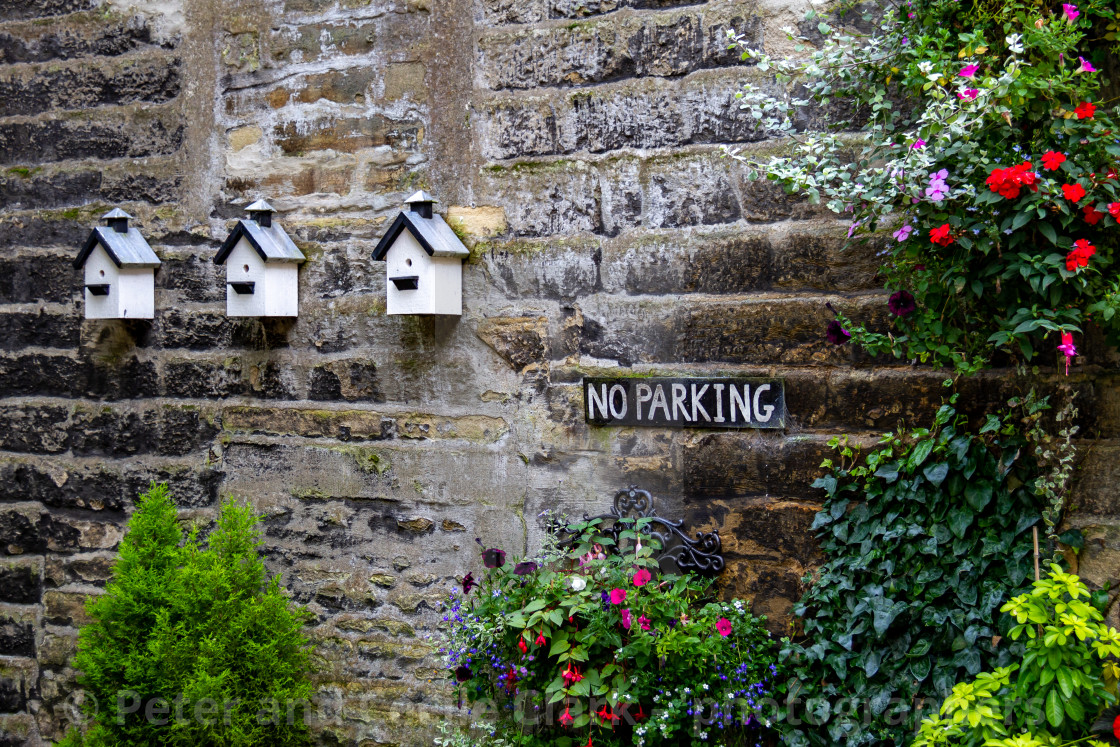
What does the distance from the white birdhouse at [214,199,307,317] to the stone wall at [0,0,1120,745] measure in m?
0.08

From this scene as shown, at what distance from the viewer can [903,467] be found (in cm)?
248

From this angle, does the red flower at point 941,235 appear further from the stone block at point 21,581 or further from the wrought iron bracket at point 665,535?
the stone block at point 21,581

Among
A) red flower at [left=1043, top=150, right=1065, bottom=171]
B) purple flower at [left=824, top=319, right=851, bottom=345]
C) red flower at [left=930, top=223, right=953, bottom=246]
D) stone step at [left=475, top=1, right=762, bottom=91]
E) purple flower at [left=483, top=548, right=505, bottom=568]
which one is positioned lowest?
purple flower at [left=483, top=548, right=505, bottom=568]

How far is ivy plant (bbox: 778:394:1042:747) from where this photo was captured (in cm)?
235

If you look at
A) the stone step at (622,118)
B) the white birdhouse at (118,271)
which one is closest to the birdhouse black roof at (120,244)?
the white birdhouse at (118,271)

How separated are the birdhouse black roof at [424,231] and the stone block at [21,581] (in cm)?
205

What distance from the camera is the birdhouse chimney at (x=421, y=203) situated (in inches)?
117

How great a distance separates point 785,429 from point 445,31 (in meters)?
1.78

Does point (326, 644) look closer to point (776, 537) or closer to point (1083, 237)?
point (776, 537)

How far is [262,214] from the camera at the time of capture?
3242mm

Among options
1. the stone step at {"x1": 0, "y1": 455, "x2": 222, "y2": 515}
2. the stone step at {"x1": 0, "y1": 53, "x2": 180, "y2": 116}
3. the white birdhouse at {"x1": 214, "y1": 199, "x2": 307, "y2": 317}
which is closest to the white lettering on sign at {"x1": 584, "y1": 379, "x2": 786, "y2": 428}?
the white birdhouse at {"x1": 214, "y1": 199, "x2": 307, "y2": 317}

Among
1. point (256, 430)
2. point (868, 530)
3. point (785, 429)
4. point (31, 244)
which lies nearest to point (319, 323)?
point (256, 430)

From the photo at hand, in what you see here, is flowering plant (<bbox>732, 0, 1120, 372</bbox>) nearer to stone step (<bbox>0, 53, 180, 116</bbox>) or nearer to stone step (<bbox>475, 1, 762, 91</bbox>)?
stone step (<bbox>475, 1, 762, 91</bbox>)

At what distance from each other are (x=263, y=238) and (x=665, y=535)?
69.0 inches
